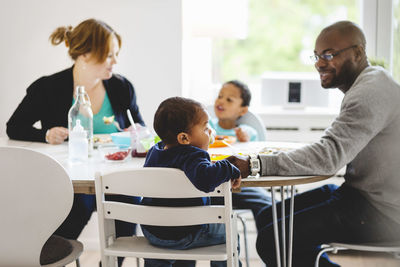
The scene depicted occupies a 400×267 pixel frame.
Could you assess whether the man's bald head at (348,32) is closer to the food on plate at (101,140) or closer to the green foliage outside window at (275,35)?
the food on plate at (101,140)

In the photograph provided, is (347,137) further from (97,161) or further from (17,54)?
(17,54)

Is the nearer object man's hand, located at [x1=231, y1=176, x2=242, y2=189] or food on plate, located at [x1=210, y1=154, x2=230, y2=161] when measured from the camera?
man's hand, located at [x1=231, y1=176, x2=242, y2=189]

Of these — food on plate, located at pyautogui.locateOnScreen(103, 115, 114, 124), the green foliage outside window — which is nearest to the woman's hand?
food on plate, located at pyautogui.locateOnScreen(103, 115, 114, 124)

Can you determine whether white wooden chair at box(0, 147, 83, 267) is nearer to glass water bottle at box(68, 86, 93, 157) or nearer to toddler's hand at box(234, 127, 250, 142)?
glass water bottle at box(68, 86, 93, 157)

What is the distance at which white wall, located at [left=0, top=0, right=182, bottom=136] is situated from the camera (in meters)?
3.26

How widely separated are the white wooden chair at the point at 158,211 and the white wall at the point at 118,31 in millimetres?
1686

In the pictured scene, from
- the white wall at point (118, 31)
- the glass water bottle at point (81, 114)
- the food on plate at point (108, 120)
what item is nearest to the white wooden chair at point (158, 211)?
the glass water bottle at point (81, 114)

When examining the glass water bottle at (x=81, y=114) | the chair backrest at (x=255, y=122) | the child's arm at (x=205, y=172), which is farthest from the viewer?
the chair backrest at (x=255, y=122)

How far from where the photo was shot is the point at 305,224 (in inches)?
78.2

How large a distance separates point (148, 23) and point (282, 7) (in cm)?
294

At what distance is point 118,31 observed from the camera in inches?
129

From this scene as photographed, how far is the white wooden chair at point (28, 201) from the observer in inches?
62.6

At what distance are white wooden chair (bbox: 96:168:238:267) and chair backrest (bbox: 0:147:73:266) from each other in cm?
13

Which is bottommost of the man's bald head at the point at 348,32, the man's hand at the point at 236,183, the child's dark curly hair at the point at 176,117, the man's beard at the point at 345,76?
the man's hand at the point at 236,183
